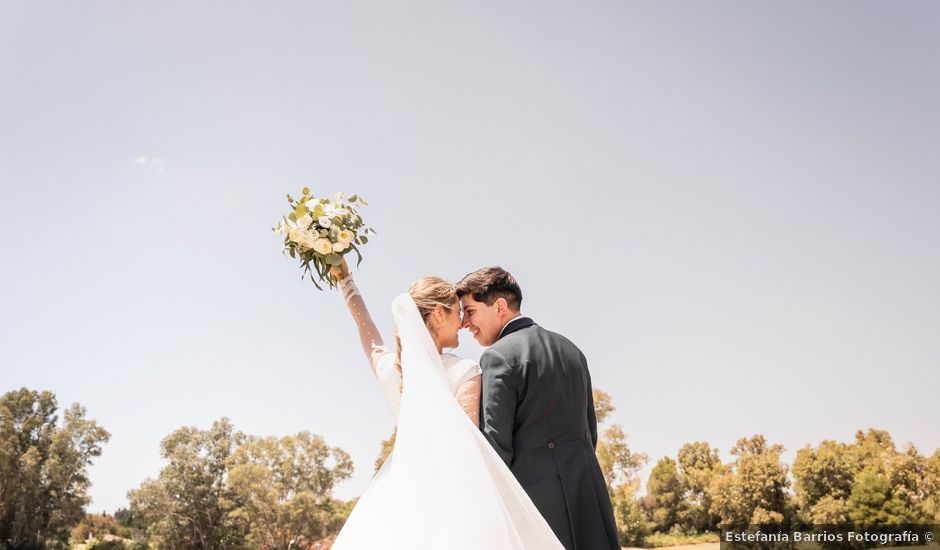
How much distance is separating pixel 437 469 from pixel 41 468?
56329 mm

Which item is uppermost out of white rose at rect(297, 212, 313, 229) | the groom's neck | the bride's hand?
white rose at rect(297, 212, 313, 229)

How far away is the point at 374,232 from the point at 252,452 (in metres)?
47.0

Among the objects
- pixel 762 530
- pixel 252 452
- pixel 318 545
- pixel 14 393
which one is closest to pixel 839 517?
pixel 762 530

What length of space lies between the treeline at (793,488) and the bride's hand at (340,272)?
112ft

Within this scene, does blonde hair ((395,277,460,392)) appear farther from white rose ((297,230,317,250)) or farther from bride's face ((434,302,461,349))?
white rose ((297,230,317,250))

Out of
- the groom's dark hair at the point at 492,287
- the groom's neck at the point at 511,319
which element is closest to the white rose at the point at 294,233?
the groom's dark hair at the point at 492,287

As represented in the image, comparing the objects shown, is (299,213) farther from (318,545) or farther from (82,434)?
(82,434)

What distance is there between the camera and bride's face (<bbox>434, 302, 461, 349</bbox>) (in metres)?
4.21

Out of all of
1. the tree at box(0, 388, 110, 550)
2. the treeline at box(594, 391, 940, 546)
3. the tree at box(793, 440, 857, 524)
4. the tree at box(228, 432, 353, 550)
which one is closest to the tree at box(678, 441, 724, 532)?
the treeline at box(594, 391, 940, 546)

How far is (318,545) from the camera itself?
42719 mm

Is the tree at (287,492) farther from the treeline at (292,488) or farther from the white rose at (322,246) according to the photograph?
the white rose at (322,246)

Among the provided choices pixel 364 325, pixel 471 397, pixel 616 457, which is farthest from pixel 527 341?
pixel 616 457

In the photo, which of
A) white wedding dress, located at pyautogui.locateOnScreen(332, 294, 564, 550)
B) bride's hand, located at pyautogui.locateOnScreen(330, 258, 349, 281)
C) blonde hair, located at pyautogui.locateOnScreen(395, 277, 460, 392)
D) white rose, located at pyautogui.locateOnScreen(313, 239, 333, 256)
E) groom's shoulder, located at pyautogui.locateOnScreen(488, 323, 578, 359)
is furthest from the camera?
bride's hand, located at pyautogui.locateOnScreen(330, 258, 349, 281)

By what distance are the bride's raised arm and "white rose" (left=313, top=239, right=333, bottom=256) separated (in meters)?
0.19
